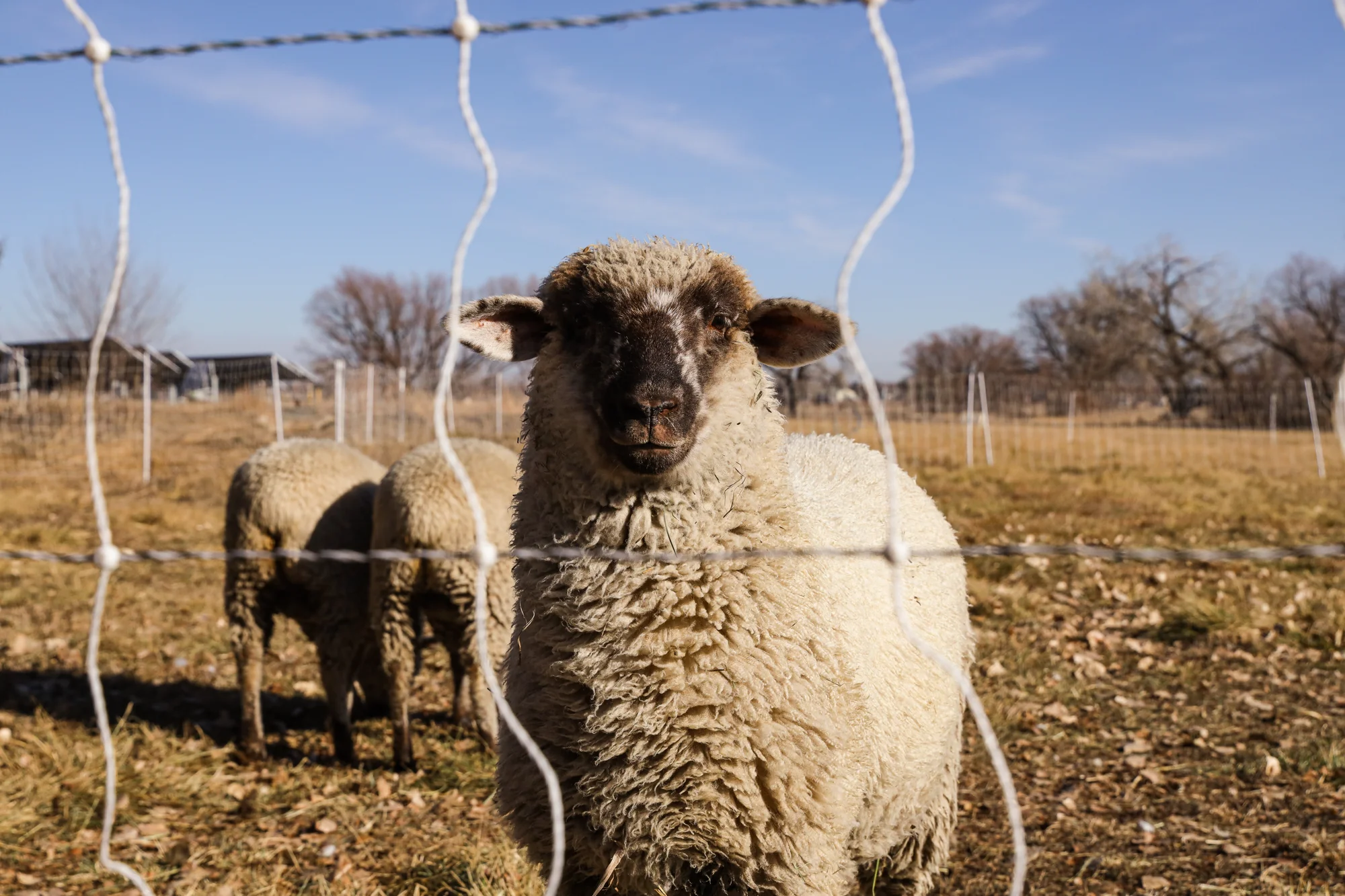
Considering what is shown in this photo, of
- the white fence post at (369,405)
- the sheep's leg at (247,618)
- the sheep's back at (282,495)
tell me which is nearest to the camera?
the sheep's leg at (247,618)

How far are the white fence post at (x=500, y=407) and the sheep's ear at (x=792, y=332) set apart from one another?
16291mm

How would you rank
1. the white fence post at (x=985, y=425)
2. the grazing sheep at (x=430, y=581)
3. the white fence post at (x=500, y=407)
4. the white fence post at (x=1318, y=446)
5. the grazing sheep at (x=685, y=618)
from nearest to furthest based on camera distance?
1. the grazing sheep at (x=685, y=618)
2. the grazing sheep at (x=430, y=581)
3. the white fence post at (x=1318, y=446)
4. the white fence post at (x=985, y=425)
5. the white fence post at (x=500, y=407)

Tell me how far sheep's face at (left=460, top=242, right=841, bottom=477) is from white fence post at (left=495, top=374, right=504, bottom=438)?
16.2 metres

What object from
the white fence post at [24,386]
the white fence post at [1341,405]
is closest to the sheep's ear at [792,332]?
the white fence post at [1341,405]

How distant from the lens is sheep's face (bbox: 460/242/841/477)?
7.27 ft

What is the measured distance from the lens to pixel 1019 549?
1.43 m

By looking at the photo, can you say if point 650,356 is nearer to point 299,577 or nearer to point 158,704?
point 299,577

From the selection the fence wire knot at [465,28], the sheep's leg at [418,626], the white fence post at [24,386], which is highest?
the white fence post at [24,386]

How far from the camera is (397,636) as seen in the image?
16.1 ft

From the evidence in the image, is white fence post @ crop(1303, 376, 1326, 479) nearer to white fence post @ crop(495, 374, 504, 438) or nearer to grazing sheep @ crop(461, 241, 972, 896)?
white fence post @ crop(495, 374, 504, 438)

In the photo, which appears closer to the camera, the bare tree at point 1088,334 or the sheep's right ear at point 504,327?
the sheep's right ear at point 504,327

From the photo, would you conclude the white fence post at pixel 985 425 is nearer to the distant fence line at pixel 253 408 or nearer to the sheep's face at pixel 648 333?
the distant fence line at pixel 253 408

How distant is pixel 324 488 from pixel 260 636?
3.05ft

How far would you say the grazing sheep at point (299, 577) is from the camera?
512cm
